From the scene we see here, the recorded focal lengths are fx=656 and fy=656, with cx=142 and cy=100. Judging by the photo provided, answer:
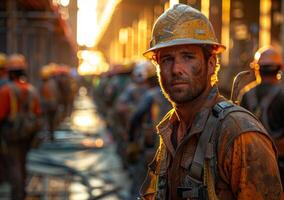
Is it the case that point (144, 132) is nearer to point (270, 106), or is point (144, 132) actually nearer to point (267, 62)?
point (267, 62)

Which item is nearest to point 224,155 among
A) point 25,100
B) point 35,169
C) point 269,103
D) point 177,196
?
point 177,196

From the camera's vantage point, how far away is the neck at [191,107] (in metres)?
2.66

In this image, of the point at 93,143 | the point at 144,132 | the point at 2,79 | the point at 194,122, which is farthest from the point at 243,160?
the point at 93,143

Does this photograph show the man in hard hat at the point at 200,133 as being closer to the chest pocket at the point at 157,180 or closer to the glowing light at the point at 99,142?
the chest pocket at the point at 157,180

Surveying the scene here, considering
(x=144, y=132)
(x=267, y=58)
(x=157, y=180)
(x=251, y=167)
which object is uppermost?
(x=267, y=58)

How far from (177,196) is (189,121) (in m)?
0.33

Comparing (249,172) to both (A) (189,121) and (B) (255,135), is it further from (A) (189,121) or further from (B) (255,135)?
(A) (189,121)

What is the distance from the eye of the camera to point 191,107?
268 cm

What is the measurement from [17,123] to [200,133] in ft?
19.5

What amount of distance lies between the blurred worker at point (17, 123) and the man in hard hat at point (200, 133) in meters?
5.32

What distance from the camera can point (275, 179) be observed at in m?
2.39

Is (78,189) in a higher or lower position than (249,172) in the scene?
lower

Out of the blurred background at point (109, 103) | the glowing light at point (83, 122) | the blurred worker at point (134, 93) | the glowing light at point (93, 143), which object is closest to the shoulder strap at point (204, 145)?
the blurred background at point (109, 103)

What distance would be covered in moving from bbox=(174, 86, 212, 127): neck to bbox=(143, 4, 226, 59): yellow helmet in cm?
21
